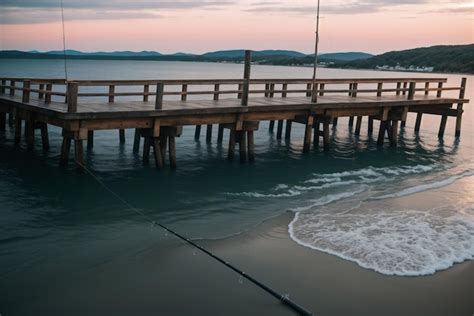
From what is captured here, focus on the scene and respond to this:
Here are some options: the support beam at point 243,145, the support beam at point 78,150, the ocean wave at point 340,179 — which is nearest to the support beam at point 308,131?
the ocean wave at point 340,179

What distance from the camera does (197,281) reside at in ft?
28.0

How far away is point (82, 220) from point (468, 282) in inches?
298

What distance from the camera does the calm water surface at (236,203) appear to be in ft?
32.2

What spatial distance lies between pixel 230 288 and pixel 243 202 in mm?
5345

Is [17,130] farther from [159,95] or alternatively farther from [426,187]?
[426,187]

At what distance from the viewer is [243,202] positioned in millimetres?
13594

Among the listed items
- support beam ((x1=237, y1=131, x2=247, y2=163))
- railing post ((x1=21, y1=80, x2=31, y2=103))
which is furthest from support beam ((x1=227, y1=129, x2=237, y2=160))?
railing post ((x1=21, y1=80, x2=31, y2=103))

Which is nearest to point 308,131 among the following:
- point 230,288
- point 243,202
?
point 243,202

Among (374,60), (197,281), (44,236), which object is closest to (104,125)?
(44,236)

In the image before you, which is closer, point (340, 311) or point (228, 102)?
point (340, 311)

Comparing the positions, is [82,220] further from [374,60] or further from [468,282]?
[374,60]

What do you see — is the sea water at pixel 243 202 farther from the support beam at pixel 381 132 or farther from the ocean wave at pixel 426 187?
the support beam at pixel 381 132

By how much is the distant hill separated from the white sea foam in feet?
415

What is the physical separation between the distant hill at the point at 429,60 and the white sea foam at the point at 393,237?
126414 mm
